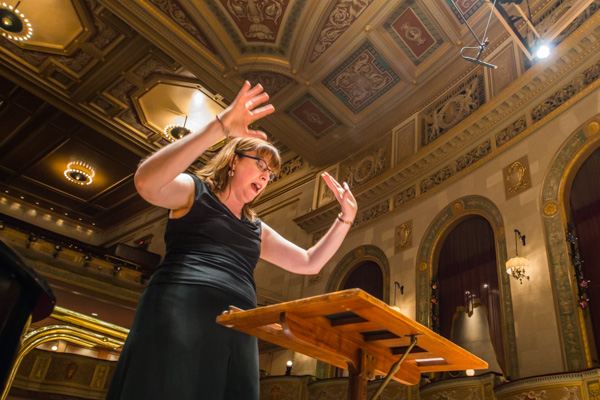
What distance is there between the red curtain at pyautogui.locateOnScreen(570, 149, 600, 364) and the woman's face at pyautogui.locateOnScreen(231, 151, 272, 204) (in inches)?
217

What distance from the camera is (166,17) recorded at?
970cm

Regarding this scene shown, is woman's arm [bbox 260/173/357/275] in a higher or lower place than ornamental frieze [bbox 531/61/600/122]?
lower

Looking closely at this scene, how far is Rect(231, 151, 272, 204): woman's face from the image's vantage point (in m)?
1.46

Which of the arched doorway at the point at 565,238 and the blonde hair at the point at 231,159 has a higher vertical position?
the arched doorway at the point at 565,238

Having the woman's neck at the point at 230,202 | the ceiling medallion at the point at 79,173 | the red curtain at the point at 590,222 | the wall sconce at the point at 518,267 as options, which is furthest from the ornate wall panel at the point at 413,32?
the ceiling medallion at the point at 79,173

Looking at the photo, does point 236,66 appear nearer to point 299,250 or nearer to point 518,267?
point 518,267

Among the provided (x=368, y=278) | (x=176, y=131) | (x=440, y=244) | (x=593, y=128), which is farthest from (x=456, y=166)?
(x=176, y=131)

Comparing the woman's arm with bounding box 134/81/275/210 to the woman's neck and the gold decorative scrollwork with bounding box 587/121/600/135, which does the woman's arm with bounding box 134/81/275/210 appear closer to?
the woman's neck

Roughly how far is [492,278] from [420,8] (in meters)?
5.27

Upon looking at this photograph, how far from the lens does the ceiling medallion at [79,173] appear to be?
1475cm

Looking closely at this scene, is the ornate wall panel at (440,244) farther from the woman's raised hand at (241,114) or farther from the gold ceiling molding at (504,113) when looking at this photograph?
the woman's raised hand at (241,114)

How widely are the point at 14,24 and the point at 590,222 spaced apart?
11553mm

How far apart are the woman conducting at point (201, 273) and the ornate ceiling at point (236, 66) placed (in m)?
7.47

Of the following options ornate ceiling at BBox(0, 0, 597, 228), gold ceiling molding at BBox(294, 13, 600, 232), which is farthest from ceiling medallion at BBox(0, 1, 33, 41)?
gold ceiling molding at BBox(294, 13, 600, 232)
